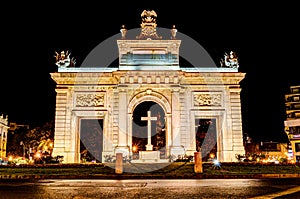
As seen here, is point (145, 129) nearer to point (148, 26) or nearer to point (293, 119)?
point (148, 26)

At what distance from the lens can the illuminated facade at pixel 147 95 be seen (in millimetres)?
39625

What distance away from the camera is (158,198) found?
962cm

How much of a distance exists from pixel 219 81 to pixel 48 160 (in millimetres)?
21979

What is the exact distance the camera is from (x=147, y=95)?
40938 mm

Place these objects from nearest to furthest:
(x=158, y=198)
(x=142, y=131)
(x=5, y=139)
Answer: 1. (x=158, y=198)
2. (x=142, y=131)
3. (x=5, y=139)

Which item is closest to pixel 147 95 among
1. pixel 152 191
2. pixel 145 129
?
pixel 145 129

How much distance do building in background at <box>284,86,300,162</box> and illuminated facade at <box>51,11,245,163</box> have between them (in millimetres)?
33580

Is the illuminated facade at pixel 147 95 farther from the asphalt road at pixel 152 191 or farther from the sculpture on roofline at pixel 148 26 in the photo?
the asphalt road at pixel 152 191

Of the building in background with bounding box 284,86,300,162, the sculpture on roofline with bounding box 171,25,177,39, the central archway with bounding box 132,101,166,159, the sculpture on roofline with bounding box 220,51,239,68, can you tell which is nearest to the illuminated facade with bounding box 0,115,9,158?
the central archway with bounding box 132,101,166,159

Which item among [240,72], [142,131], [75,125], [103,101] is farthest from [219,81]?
[142,131]

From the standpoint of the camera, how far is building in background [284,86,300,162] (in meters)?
68.6

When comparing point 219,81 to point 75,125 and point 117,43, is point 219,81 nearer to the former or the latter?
point 117,43

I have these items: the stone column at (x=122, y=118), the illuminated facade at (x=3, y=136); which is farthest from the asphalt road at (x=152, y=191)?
the illuminated facade at (x=3, y=136)

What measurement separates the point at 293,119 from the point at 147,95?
152 ft
